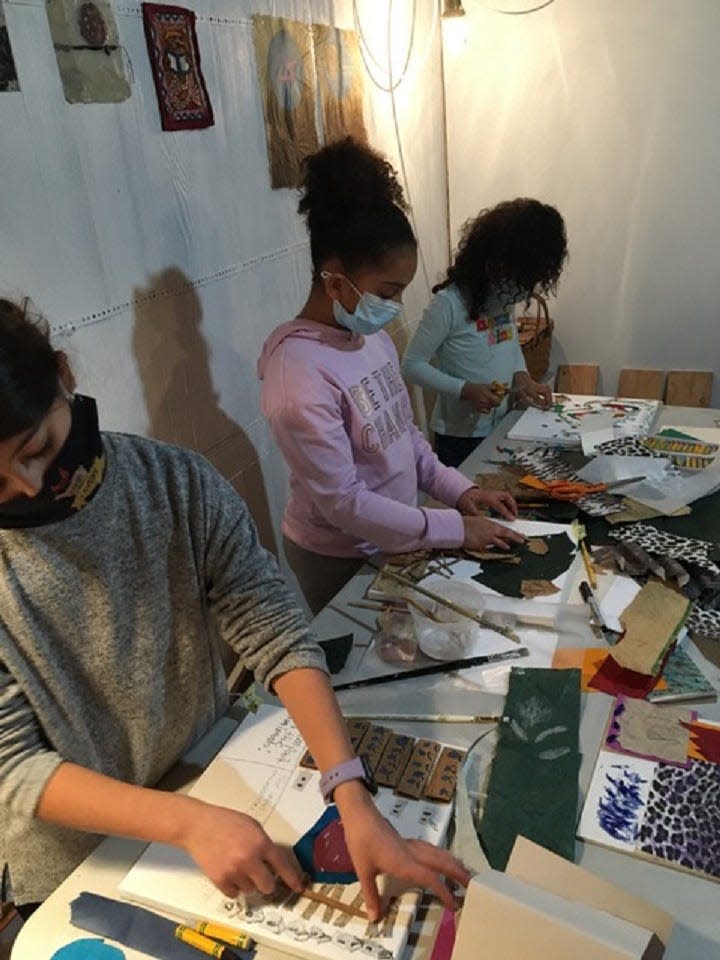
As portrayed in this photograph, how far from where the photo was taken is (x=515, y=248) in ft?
6.41

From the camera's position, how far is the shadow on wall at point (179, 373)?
4.88 feet

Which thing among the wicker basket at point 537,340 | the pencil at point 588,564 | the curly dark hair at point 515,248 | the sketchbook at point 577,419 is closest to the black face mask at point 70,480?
the pencil at point 588,564

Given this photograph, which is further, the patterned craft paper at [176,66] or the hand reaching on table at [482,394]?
the hand reaching on table at [482,394]

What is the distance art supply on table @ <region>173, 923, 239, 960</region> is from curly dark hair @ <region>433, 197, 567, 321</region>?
1721 millimetres

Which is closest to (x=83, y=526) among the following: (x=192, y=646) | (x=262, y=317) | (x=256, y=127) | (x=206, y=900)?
(x=192, y=646)

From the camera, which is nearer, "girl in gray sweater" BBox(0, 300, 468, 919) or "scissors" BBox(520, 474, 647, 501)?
"girl in gray sweater" BBox(0, 300, 468, 919)

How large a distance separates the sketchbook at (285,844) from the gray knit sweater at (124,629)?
0.10 meters

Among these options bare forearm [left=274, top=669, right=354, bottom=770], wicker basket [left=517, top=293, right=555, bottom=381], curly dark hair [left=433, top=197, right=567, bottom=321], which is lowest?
wicker basket [left=517, top=293, right=555, bottom=381]

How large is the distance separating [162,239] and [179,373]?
0.28 metres

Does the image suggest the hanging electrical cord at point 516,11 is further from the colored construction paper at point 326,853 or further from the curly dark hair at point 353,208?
the colored construction paper at point 326,853

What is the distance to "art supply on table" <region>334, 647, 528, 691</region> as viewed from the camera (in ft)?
3.47

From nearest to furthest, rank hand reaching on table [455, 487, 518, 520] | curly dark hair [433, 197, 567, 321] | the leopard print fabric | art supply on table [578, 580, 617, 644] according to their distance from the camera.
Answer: the leopard print fabric < art supply on table [578, 580, 617, 644] < hand reaching on table [455, 487, 518, 520] < curly dark hair [433, 197, 567, 321]

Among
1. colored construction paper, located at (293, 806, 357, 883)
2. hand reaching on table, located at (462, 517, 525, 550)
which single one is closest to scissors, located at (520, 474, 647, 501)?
hand reaching on table, located at (462, 517, 525, 550)

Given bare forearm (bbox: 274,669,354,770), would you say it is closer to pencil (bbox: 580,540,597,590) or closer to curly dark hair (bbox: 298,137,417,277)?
pencil (bbox: 580,540,597,590)
